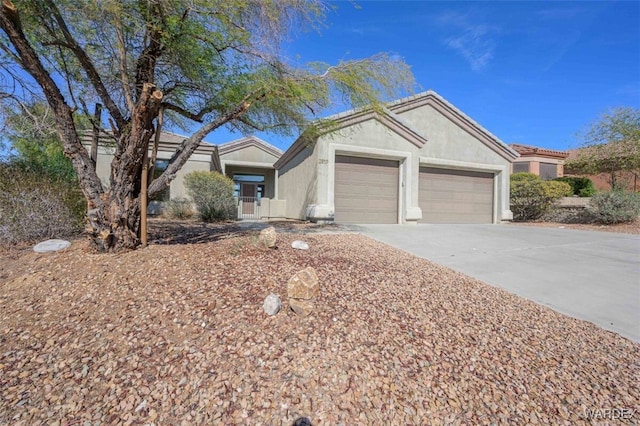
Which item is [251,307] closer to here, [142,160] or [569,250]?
[142,160]

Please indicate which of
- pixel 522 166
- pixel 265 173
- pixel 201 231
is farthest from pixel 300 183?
pixel 522 166

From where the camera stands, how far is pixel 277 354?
2.35 m

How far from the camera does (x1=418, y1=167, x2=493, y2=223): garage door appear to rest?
12555 millimetres

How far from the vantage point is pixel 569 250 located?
6.80 metres

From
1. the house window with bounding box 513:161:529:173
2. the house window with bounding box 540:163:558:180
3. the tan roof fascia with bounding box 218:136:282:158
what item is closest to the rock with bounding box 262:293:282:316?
the tan roof fascia with bounding box 218:136:282:158

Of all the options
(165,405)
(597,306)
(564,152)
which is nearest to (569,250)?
(597,306)

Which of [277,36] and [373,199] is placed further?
[373,199]

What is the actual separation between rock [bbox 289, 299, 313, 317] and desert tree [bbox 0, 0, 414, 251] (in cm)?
304

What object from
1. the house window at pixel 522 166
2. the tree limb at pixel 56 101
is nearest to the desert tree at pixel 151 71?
the tree limb at pixel 56 101

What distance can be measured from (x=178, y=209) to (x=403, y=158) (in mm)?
9198

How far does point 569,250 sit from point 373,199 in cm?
594

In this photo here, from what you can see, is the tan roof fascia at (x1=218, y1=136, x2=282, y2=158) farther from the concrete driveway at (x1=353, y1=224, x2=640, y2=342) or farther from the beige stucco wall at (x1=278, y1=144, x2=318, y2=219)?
the concrete driveway at (x1=353, y1=224, x2=640, y2=342)

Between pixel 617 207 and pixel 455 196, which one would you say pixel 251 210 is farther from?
pixel 617 207

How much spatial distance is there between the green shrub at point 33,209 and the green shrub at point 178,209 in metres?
6.05
